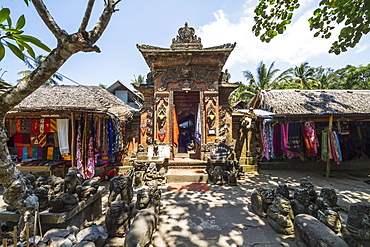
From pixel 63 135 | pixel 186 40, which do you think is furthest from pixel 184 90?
pixel 63 135

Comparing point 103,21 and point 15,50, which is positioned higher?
point 103,21

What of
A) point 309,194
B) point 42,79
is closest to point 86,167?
point 42,79

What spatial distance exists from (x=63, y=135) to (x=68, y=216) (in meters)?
4.96

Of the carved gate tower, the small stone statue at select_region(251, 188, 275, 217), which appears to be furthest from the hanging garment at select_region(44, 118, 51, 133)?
the small stone statue at select_region(251, 188, 275, 217)

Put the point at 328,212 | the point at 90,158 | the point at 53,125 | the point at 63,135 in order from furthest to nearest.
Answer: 1. the point at 53,125
2. the point at 63,135
3. the point at 90,158
4. the point at 328,212

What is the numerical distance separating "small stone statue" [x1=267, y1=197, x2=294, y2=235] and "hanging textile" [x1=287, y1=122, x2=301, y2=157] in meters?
5.41

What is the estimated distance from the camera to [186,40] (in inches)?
365

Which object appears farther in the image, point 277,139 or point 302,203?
point 277,139

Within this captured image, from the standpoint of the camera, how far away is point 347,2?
12.4 ft

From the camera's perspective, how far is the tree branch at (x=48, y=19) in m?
2.11

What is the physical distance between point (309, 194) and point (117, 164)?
Answer: 8.19m

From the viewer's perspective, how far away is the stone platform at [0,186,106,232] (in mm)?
3057

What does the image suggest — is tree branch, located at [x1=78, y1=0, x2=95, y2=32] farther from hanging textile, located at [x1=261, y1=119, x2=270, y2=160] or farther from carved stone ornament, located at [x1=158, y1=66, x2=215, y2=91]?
hanging textile, located at [x1=261, y1=119, x2=270, y2=160]

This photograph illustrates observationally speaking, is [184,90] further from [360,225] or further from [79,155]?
[360,225]
